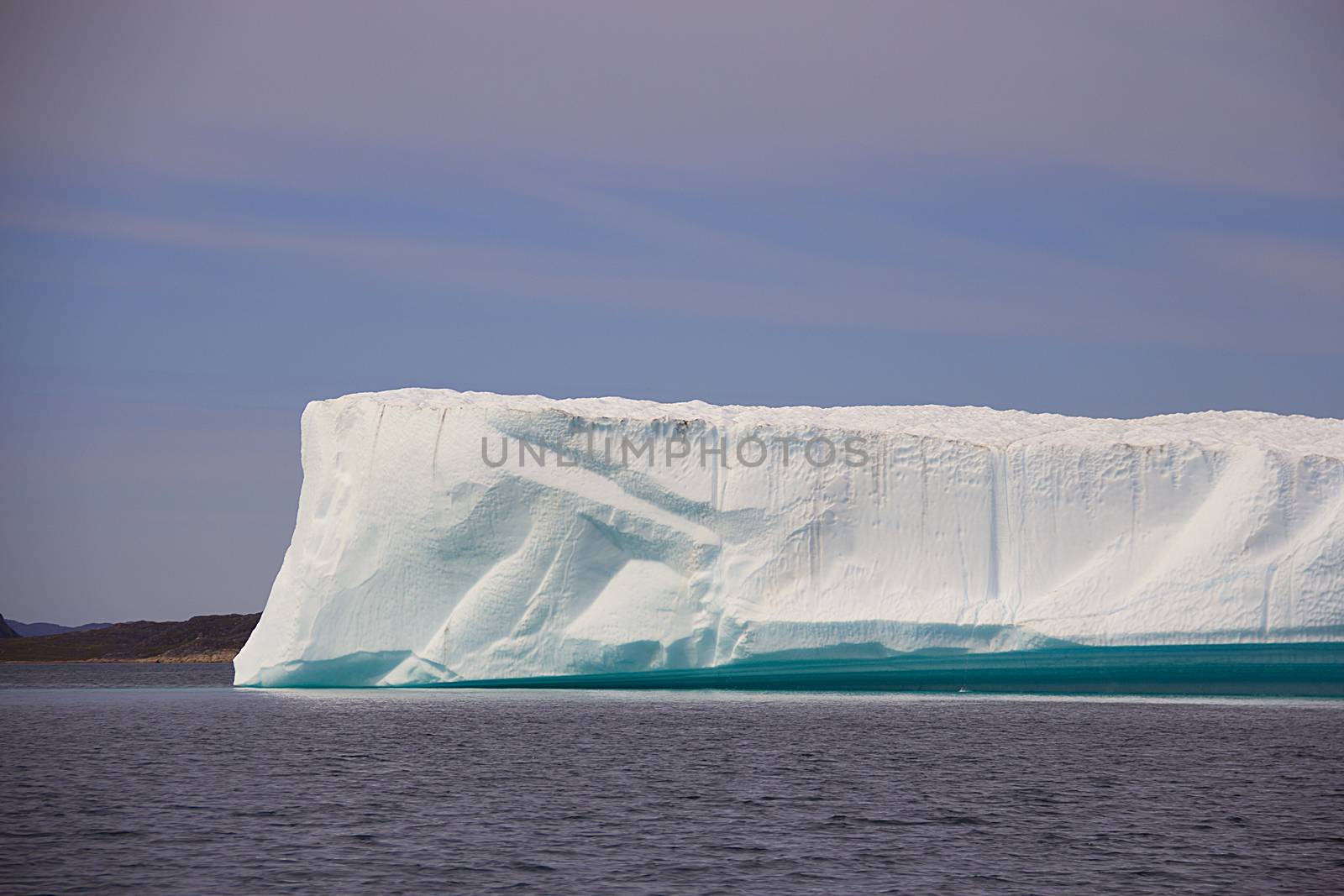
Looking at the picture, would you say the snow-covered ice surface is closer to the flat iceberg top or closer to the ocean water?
the flat iceberg top

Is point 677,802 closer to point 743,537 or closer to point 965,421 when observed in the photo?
point 743,537

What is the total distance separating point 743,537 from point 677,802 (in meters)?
9.66

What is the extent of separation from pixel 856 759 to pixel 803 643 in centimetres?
593

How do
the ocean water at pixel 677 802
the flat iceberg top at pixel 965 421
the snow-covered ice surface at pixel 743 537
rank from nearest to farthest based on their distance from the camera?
the ocean water at pixel 677 802
the snow-covered ice surface at pixel 743 537
the flat iceberg top at pixel 965 421

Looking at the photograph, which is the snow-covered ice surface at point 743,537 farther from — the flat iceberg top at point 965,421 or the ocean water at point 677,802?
the ocean water at point 677,802

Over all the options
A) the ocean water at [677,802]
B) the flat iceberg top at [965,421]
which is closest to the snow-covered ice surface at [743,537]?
the flat iceberg top at [965,421]

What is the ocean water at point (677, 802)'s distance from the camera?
9242 mm

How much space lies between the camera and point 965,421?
23.2 metres

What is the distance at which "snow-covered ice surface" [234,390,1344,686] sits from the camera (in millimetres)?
20781

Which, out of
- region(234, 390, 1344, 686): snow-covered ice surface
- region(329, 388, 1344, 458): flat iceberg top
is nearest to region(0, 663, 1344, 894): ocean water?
region(234, 390, 1344, 686): snow-covered ice surface

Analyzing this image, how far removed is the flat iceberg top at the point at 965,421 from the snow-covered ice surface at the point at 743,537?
11 cm

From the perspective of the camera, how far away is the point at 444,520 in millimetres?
21422

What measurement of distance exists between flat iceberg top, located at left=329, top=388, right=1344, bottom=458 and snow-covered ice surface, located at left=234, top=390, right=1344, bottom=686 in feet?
0.36

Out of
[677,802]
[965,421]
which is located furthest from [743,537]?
[677,802]
